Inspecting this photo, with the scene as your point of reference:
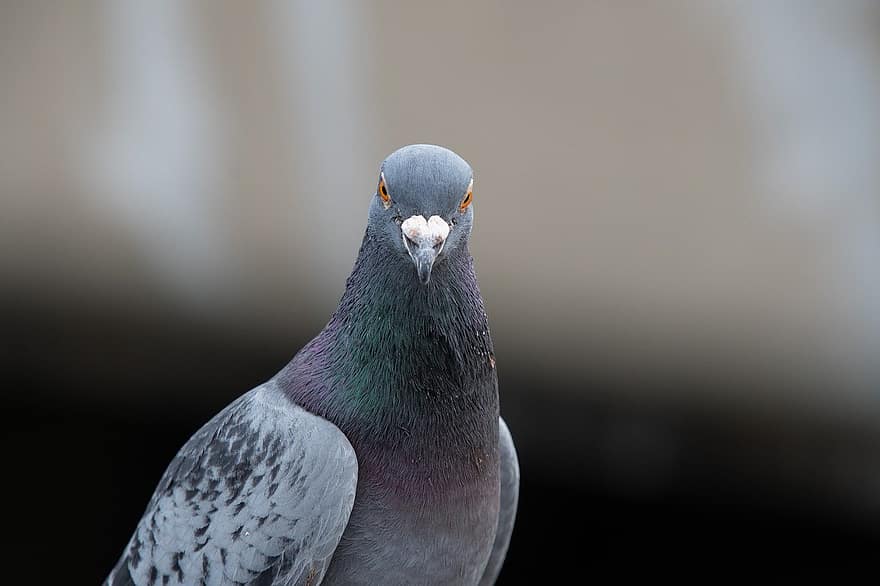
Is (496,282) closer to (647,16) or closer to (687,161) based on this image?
(687,161)

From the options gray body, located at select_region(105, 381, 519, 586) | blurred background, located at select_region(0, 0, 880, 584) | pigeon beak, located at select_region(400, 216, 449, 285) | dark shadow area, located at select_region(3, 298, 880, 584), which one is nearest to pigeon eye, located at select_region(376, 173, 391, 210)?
pigeon beak, located at select_region(400, 216, 449, 285)

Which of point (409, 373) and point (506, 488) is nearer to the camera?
point (409, 373)

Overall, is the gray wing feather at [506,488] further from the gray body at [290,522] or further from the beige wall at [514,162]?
the beige wall at [514,162]

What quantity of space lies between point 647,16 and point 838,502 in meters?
2.75

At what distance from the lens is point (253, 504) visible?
2691 mm

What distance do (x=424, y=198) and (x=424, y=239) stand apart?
12cm

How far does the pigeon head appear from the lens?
239cm

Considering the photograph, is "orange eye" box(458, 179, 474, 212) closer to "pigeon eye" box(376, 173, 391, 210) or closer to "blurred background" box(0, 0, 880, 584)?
"pigeon eye" box(376, 173, 391, 210)

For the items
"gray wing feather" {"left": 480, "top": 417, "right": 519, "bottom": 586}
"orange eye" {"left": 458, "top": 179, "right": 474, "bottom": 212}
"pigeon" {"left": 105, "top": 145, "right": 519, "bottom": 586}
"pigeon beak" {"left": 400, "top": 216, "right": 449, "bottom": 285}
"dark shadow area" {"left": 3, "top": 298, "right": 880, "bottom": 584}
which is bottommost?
"dark shadow area" {"left": 3, "top": 298, "right": 880, "bottom": 584}

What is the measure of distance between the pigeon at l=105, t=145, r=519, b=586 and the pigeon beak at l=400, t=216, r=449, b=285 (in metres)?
0.11

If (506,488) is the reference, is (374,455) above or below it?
above

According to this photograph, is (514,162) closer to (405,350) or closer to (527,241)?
(527,241)

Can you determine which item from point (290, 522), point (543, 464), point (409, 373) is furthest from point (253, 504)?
point (543, 464)

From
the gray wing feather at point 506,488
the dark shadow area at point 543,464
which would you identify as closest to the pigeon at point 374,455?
the gray wing feather at point 506,488
